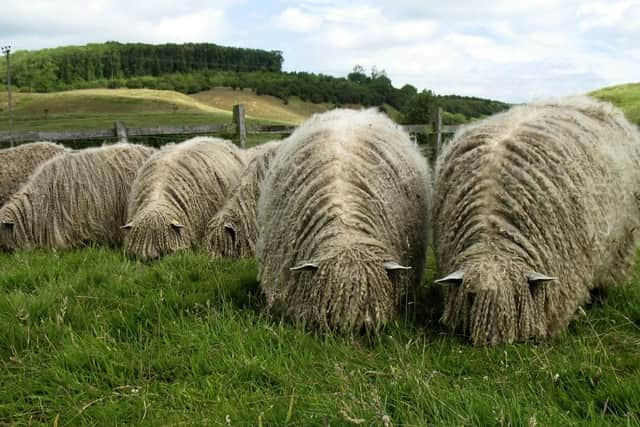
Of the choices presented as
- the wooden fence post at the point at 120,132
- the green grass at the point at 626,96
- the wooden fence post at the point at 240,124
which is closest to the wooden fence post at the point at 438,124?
the wooden fence post at the point at 240,124

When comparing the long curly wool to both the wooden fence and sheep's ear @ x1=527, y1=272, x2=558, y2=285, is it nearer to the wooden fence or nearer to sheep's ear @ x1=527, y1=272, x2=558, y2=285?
sheep's ear @ x1=527, y1=272, x2=558, y2=285

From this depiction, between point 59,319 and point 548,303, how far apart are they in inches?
138

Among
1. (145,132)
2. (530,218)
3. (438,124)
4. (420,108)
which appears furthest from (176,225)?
(420,108)

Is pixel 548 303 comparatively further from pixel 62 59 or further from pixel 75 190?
pixel 62 59

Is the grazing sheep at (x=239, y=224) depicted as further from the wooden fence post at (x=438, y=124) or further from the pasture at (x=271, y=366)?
the wooden fence post at (x=438, y=124)

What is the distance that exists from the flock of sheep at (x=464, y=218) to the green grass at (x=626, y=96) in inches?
1101

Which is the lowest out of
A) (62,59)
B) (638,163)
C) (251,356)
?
(251,356)

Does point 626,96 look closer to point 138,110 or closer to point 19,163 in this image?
point 138,110

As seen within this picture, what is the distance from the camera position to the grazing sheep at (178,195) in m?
7.31

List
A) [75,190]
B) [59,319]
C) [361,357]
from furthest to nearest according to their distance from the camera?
[75,190] → [59,319] → [361,357]

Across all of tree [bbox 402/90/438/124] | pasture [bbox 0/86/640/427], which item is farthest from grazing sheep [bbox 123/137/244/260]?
tree [bbox 402/90/438/124]

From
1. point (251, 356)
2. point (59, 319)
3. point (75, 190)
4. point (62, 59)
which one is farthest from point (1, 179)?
point (62, 59)

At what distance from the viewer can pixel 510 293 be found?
153 inches

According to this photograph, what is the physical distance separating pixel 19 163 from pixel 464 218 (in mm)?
8833
